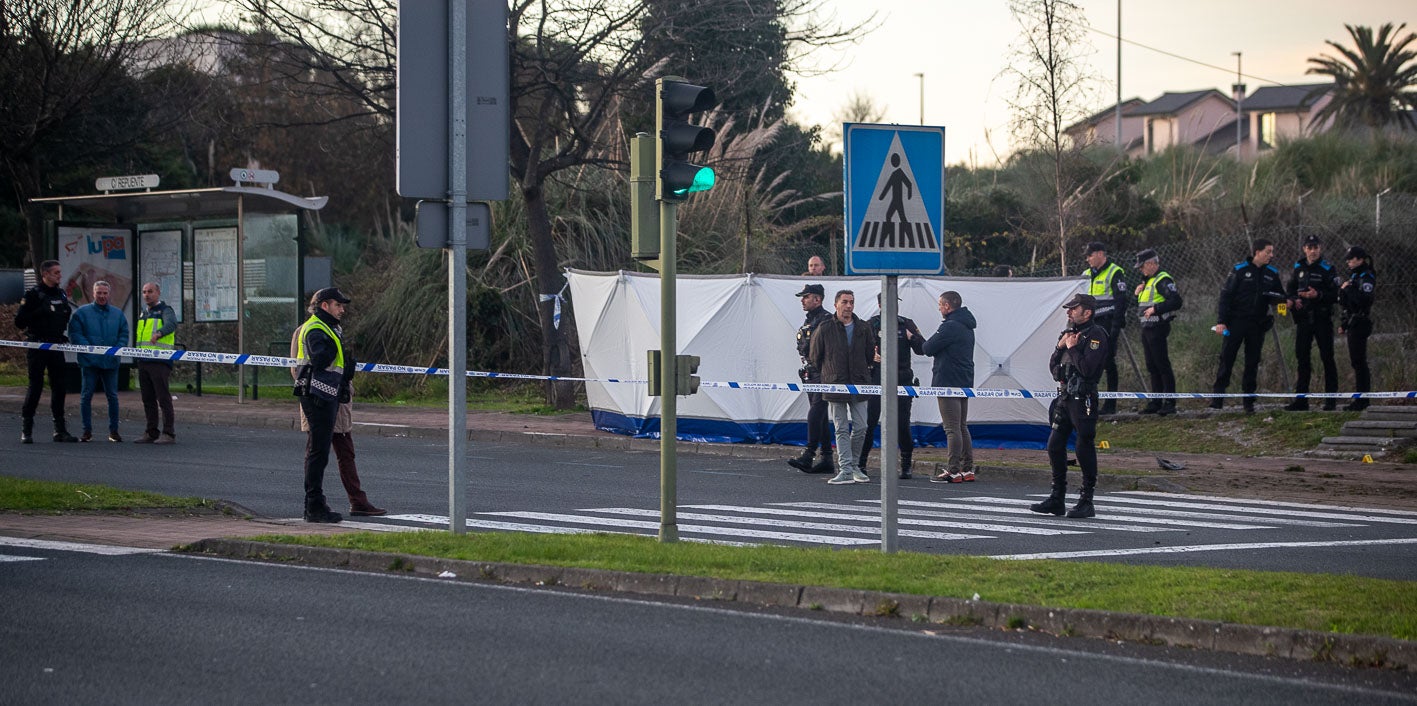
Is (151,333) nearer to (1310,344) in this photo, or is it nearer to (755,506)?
(755,506)

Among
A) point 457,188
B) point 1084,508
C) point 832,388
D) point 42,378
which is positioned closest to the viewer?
point 457,188

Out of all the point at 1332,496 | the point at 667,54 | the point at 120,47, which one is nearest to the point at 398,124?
the point at 1332,496

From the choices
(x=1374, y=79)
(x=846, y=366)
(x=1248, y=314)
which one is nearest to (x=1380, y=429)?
(x=1248, y=314)

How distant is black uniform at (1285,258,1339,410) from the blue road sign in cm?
1074

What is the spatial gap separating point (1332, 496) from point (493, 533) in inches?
320

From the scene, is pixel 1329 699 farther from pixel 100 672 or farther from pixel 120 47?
pixel 120 47

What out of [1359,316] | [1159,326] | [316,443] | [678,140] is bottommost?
[316,443]

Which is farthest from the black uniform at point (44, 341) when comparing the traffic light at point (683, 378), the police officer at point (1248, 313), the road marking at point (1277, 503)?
the police officer at point (1248, 313)

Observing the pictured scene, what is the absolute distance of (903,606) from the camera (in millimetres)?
7938

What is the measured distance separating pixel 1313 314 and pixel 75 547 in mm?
14112

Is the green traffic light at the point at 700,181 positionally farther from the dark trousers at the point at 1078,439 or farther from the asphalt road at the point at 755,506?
the dark trousers at the point at 1078,439

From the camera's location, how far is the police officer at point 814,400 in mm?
15789

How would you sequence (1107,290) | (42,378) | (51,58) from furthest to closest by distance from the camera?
(51,58) < (1107,290) < (42,378)

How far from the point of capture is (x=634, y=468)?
54.1 feet
